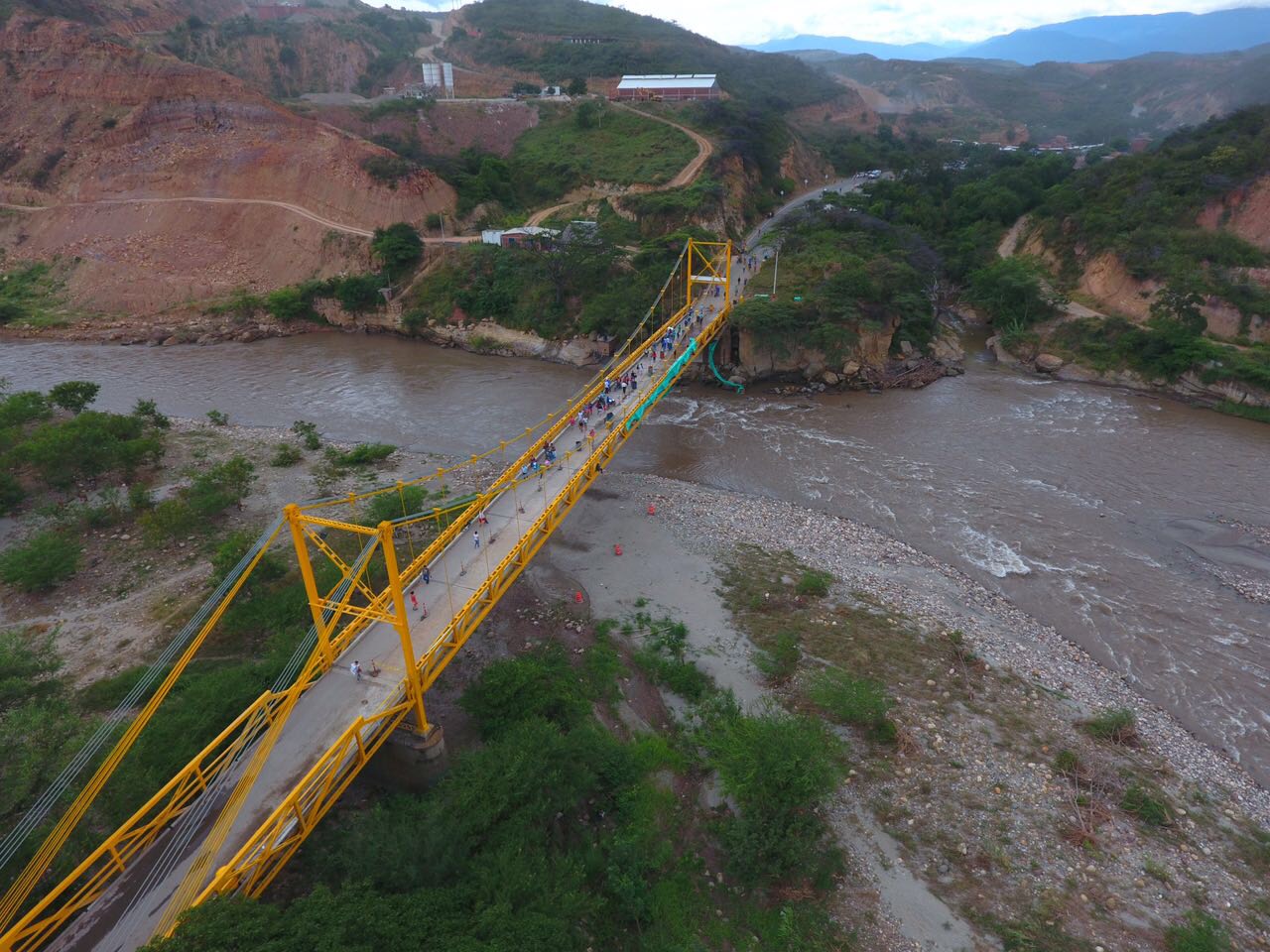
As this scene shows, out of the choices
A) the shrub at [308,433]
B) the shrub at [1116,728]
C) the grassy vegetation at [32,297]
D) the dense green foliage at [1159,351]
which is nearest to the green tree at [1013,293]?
the dense green foliage at [1159,351]

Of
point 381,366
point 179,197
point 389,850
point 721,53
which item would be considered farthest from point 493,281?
point 721,53

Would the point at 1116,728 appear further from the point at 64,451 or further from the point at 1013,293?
the point at 1013,293

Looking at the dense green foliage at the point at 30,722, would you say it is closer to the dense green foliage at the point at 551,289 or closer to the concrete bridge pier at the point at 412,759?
the concrete bridge pier at the point at 412,759

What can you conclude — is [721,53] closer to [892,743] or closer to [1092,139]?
[1092,139]

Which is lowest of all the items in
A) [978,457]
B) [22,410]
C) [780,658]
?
[978,457]

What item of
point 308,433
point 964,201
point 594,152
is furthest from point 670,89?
point 308,433

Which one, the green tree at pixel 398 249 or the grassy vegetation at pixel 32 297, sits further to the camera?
the green tree at pixel 398 249

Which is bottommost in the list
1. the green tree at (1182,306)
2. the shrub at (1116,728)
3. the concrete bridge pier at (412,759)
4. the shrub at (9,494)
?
the shrub at (1116,728)
